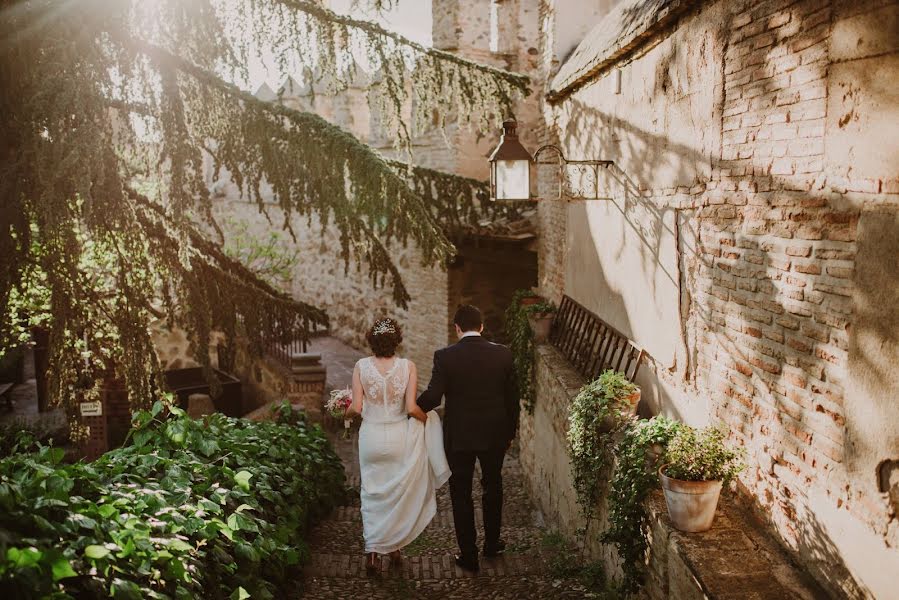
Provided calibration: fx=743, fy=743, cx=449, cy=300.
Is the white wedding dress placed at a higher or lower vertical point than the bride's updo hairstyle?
lower

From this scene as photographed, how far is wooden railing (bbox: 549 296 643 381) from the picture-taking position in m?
5.54

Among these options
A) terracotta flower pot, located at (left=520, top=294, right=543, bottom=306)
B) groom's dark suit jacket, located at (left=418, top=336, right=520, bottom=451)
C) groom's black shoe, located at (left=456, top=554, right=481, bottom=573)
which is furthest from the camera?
terracotta flower pot, located at (left=520, top=294, right=543, bottom=306)

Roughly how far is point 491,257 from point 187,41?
632cm

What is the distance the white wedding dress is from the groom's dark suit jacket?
0.21 meters

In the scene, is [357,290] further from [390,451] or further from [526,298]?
[390,451]

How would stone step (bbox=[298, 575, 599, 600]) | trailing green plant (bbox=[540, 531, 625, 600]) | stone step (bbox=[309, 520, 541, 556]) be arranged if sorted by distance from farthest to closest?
1. stone step (bbox=[309, 520, 541, 556])
2. stone step (bbox=[298, 575, 599, 600])
3. trailing green plant (bbox=[540, 531, 625, 600])

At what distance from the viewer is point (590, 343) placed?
667 centimetres

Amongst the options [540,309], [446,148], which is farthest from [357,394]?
[446,148]

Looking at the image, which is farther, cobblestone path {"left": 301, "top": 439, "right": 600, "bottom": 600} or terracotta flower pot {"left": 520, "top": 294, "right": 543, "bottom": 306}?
terracotta flower pot {"left": 520, "top": 294, "right": 543, "bottom": 306}

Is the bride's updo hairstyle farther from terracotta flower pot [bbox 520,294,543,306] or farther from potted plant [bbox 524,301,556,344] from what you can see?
terracotta flower pot [bbox 520,294,543,306]

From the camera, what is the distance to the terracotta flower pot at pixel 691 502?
321 cm

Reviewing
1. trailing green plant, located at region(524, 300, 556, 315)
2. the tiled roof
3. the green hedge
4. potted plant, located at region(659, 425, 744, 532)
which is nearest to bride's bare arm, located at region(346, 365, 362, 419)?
the green hedge

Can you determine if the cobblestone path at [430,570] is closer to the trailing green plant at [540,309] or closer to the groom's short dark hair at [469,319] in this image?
the groom's short dark hair at [469,319]

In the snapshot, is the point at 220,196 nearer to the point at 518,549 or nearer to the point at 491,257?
the point at 491,257
